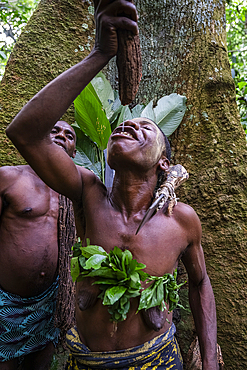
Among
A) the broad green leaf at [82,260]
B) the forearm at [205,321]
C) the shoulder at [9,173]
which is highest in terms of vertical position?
the broad green leaf at [82,260]

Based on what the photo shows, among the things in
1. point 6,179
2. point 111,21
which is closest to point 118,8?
point 111,21

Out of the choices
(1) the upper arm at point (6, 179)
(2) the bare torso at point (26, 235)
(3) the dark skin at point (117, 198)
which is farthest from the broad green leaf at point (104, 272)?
(1) the upper arm at point (6, 179)

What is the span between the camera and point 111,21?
50.4 inches

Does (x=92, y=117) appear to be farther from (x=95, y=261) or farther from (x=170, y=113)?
(x=95, y=261)

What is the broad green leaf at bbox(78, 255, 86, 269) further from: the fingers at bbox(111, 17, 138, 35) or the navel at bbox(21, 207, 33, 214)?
the fingers at bbox(111, 17, 138, 35)

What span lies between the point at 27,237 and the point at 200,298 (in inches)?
43.7

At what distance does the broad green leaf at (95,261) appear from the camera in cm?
133

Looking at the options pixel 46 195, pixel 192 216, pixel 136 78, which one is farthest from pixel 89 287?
pixel 136 78

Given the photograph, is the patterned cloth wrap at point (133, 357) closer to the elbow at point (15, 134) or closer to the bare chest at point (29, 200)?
the bare chest at point (29, 200)

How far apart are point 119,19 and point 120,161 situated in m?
0.64

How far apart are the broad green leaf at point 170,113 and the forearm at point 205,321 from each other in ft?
4.59

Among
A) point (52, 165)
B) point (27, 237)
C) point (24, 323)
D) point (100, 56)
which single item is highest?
point (100, 56)

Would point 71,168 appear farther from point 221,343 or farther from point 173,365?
point 221,343

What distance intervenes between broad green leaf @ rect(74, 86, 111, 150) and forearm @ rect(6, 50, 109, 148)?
1044 millimetres
